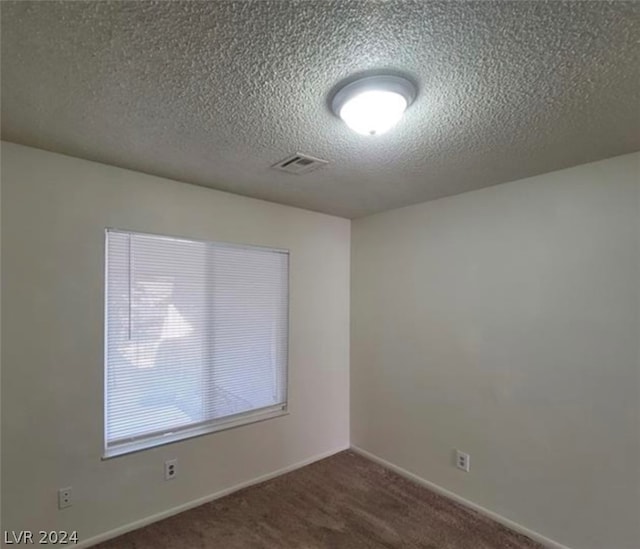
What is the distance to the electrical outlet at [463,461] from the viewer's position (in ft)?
9.05

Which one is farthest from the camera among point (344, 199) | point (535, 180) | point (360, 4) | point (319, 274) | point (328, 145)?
point (319, 274)

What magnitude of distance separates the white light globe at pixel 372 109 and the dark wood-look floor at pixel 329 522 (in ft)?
8.23

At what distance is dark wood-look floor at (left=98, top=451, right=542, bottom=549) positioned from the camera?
231 centimetres

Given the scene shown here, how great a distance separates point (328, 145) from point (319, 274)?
169cm

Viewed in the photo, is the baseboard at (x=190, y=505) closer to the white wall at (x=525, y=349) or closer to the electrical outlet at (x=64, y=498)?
the electrical outlet at (x=64, y=498)

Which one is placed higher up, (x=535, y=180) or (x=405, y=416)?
(x=535, y=180)

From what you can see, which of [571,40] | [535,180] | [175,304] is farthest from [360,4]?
[175,304]

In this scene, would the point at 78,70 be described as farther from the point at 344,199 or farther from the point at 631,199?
the point at 631,199

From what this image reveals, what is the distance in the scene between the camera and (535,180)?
2.47 m

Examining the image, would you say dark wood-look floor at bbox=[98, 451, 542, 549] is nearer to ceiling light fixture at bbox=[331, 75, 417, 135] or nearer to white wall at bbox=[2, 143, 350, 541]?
white wall at bbox=[2, 143, 350, 541]

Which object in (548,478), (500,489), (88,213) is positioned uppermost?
(88,213)

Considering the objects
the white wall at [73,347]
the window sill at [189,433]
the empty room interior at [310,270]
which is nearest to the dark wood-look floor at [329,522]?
the empty room interior at [310,270]

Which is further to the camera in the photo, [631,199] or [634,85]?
[631,199]

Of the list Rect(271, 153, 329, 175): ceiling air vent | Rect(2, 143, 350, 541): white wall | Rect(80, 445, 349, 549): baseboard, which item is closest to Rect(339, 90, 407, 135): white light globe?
Rect(271, 153, 329, 175): ceiling air vent
